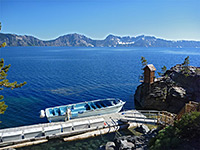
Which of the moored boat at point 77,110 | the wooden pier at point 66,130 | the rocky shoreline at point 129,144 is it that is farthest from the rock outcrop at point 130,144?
the moored boat at point 77,110

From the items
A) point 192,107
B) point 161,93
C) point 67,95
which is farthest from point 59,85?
point 192,107

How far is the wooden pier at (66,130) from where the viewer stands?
17812 mm

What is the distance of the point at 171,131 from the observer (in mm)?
14250

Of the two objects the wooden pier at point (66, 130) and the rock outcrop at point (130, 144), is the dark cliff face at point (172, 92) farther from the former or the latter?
the rock outcrop at point (130, 144)

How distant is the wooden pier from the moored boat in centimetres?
87

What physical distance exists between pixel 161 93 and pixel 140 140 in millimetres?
13793

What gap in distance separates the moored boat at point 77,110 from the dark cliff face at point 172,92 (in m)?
6.09

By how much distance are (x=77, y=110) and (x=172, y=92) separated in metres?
15.8

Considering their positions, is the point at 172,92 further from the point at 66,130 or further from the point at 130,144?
the point at 66,130

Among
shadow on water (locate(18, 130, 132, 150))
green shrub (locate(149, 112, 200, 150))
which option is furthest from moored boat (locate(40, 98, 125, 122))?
green shrub (locate(149, 112, 200, 150))

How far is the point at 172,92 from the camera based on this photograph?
2784cm

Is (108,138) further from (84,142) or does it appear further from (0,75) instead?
(0,75)

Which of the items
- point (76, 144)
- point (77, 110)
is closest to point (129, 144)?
point (76, 144)

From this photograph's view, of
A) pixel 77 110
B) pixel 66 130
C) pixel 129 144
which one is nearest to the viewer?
pixel 129 144
